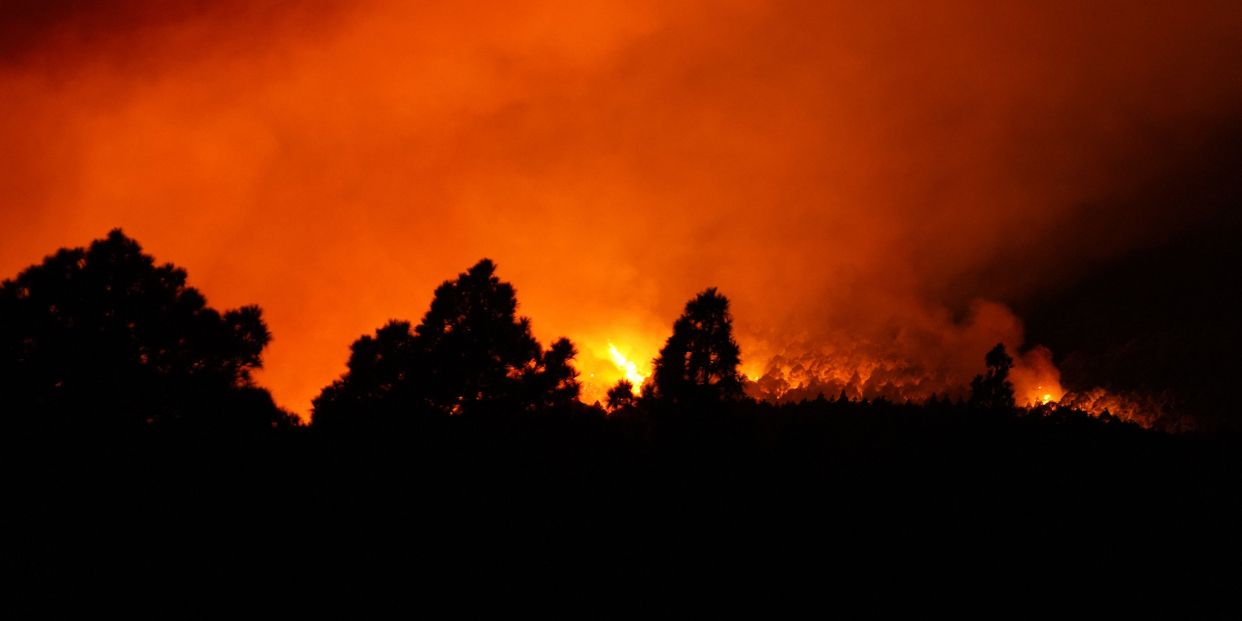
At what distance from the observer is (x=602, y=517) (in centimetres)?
909

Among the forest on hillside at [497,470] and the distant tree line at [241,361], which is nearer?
the forest on hillside at [497,470]

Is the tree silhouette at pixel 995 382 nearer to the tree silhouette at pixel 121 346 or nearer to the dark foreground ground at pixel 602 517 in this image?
the dark foreground ground at pixel 602 517

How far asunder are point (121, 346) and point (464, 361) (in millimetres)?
7135

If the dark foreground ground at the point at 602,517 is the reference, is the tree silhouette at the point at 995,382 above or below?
above

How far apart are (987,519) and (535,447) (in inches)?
271

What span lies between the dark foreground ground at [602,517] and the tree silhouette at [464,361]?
14.5ft

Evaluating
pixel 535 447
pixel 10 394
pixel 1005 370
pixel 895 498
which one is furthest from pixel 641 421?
pixel 1005 370

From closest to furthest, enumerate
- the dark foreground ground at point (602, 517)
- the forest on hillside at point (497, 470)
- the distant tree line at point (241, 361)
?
1. the dark foreground ground at point (602, 517)
2. the forest on hillside at point (497, 470)
3. the distant tree line at point (241, 361)

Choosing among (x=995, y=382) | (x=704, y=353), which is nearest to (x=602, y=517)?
(x=704, y=353)

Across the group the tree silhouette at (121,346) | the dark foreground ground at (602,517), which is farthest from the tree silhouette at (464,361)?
the dark foreground ground at (602,517)

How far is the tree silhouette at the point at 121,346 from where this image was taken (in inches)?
532

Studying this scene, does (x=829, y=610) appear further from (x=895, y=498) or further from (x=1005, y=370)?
(x=1005, y=370)

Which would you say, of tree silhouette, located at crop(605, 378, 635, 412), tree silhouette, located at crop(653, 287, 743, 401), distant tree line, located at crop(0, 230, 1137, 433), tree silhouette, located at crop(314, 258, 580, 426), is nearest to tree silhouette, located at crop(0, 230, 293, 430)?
distant tree line, located at crop(0, 230, 1137, 433)

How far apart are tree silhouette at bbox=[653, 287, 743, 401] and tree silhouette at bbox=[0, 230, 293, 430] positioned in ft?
29.4
